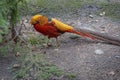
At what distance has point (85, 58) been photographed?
4.27 metres

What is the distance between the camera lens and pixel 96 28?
5211 mm

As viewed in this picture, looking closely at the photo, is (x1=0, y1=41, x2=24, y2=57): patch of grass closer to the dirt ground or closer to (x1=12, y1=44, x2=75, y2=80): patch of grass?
the dirt ground

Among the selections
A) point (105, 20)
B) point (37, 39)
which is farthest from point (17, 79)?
point (105, 20)

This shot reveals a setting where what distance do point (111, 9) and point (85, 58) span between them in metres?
1.83

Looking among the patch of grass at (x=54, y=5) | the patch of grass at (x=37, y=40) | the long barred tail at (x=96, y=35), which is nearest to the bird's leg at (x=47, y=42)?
the patch of grass at (x=37, y=40)

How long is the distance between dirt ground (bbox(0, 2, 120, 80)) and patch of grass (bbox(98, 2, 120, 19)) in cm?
53

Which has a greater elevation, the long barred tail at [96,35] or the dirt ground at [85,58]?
the long barred tail at [96,35]

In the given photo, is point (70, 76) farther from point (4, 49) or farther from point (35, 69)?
point (4, 49)

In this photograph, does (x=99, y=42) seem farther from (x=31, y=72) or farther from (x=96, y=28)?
(x=31, y=72)

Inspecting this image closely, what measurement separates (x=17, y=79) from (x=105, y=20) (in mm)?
2176

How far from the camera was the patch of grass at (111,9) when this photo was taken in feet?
18.6

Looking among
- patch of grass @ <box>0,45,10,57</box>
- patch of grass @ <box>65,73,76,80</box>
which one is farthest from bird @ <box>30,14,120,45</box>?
patch of grass @ <box>65,73,76,80</box>

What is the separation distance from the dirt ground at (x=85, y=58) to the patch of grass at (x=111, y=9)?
531mm

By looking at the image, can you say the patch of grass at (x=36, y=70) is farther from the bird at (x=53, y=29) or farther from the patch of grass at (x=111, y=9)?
the patch of grass at (x=111, y=9)
